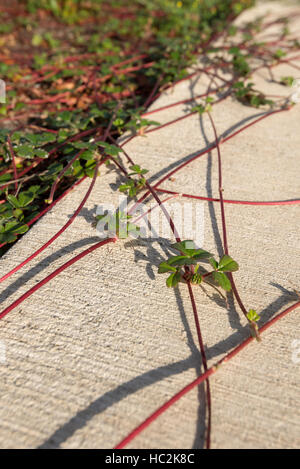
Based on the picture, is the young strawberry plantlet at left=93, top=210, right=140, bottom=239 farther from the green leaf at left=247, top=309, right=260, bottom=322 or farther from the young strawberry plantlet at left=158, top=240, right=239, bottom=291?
the green leaf at left=247, top=309, right=260, bottom=322

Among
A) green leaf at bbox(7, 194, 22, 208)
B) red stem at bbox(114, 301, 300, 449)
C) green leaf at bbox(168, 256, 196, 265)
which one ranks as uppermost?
green leaf at bbox(7, 194, 22, 208)

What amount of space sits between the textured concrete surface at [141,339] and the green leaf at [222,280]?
0.26 feet

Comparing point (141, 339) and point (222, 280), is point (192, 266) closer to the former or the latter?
point (222, 280)

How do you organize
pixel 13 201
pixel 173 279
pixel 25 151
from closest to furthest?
pixel 173 279 < pixel 13 201 < pixel 25 151

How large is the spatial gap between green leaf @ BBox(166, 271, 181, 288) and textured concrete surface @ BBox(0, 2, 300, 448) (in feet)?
0.15

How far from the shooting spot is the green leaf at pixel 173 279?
135 centimetres

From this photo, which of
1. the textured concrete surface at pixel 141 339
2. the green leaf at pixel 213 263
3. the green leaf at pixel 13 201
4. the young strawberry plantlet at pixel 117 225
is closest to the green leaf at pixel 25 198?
the green leaf at pixel 13 201

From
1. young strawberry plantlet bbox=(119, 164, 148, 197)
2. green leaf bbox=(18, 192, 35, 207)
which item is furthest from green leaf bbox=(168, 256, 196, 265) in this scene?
green leaf bbox=(18, 192, 35, 207)

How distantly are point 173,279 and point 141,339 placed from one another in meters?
0.25

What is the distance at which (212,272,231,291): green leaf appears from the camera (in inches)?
51.5

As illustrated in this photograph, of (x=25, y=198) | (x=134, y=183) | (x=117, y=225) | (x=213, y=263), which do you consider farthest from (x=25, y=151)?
(x=213, y=263)

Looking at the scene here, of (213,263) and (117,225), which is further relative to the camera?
(117,225)

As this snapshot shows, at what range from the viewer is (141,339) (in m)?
1.24

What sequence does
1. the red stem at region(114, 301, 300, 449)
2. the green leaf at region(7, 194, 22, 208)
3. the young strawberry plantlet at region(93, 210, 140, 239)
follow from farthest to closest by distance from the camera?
the green leaf at region(7, 194, 22, 208) → the young strawberry plantlet at region(93, 210, 140, 239) → the red stem at region(114, 301, 300, 449)
